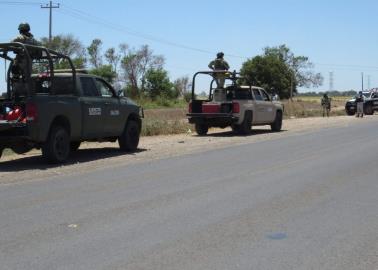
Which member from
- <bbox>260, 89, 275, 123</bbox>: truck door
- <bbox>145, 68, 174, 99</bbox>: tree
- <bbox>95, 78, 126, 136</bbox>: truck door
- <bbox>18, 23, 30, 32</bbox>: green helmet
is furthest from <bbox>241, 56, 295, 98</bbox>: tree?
<bbox>18, 23, 30, 32</bbox>: green helmet

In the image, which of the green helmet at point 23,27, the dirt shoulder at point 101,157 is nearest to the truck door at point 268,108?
the dirt shoulder at point 101,157

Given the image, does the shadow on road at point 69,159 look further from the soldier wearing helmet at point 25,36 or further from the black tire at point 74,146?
the soldier wearing helmet at point 25,36

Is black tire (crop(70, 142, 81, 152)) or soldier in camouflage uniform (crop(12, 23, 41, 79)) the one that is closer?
soldier in camouflage uniform (crop(12, 23, 41, 79))

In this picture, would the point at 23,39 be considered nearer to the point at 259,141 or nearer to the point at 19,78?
the point at 19,78

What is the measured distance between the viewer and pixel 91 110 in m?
14.6

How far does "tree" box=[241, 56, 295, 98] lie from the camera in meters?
86.5

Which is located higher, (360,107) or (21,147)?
(360,107)

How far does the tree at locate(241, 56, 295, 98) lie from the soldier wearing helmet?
237 feet

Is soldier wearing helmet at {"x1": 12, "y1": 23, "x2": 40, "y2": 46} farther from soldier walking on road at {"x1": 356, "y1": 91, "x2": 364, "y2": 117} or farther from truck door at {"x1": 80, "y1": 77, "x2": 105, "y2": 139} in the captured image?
soldier walking on road at {"x1": 356, "y1": 91, "x2": 364, "y2": 117}

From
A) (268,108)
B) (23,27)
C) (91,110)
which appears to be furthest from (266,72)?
(23,27)

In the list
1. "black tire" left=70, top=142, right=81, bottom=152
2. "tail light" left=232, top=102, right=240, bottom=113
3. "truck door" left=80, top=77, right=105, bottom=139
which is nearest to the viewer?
"truck door" left=80, top=77, right=105, bottom=139

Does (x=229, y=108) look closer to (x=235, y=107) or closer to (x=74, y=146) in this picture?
(x=235, y=107)

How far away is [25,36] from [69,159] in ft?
10.0

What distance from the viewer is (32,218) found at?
766cm
